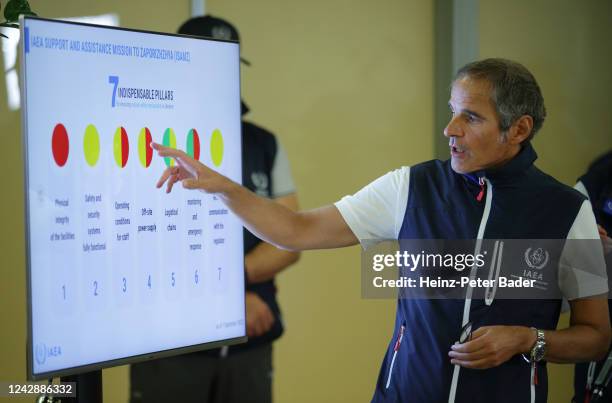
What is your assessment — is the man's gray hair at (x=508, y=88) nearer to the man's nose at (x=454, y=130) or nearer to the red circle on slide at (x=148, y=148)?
the man's nose at (x=454, y=130)

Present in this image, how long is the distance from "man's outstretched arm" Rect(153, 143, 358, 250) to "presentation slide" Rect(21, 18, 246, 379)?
11 cm

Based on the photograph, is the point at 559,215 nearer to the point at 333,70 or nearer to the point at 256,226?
the point at 256,226

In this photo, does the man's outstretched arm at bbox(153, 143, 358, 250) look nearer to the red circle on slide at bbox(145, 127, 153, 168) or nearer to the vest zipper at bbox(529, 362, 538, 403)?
the red circle on slide at bbox(145, 127, 153, 168)

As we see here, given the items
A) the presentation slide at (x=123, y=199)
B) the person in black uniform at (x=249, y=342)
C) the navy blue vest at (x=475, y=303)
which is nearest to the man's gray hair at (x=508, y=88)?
the navy blue vest at (x=475, y=303)

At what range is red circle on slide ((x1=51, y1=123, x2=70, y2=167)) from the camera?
1549 millimetres

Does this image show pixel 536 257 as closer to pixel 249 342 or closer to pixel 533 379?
pixel 533 379

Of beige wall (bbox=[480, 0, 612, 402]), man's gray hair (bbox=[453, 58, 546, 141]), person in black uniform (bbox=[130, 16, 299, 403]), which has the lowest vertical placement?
person in black uniform (bbox=[130, 16, 299, 403])

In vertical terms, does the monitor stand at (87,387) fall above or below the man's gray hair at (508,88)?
below

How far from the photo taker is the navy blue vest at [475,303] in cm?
173

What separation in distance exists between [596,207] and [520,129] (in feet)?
2.64

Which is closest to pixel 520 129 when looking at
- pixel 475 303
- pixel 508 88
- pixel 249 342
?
pixel 508 88

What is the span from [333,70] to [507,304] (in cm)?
204

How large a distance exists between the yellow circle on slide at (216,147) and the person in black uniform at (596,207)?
1247 millimetres

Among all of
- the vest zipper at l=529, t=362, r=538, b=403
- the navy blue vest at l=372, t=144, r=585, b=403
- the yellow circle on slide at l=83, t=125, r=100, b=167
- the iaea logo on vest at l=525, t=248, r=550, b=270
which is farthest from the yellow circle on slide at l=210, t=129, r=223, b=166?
the vest zipper at l=529, t=362, r=538, b=403
